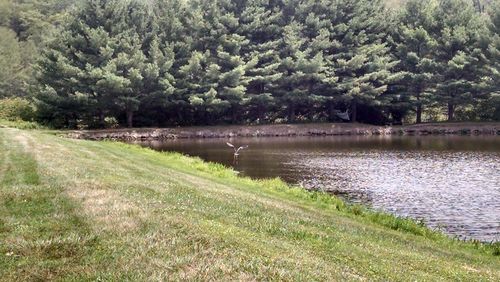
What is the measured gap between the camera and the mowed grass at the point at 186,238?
8.76m

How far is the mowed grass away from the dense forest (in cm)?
5122

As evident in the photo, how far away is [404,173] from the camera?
36375 millimetres

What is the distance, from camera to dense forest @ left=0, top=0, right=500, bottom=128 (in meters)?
70.7

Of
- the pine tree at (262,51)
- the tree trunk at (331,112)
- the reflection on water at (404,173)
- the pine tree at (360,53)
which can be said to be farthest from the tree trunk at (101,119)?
the tree trunk at (331,112)

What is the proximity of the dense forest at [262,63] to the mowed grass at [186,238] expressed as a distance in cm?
5122

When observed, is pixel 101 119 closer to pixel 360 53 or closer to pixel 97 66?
pixel 97 66

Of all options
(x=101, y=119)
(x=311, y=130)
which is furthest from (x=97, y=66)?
(x=311, y=130)

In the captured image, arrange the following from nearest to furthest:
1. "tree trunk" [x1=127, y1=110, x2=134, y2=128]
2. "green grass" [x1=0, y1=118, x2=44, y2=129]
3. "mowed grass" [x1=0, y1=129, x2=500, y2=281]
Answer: "mowed grass" [x1=0, y1=129, x2=500, y2=281]
"green grass" [x1=0, y1=118, x2=44, y2=129]
"tree trunk" [x1=127, y1=110, x2=134, y2=128]

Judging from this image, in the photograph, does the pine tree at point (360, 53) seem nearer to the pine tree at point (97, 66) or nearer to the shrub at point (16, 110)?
the pine tree at point (97, 66)

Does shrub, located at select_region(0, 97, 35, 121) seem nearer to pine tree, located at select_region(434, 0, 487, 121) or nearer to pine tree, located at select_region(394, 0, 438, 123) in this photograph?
pine tree, located at select_region(394, 0, 438, 123)

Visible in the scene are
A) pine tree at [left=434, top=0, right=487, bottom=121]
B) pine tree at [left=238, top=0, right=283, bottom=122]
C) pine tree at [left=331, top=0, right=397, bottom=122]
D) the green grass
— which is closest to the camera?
the green grass

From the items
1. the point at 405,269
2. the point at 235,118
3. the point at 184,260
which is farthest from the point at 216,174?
the point at 235,118

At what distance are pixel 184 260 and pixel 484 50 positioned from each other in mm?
79105

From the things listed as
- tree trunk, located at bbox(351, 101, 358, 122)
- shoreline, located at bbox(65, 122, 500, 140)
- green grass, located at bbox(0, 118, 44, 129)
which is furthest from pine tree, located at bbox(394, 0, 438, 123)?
green grass, located at bbox(0, 118, 44, 129)
